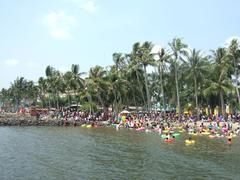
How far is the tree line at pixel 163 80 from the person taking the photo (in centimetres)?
6769

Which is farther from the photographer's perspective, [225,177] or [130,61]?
[130,61]

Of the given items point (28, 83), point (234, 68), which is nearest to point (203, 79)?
point (234, 68)

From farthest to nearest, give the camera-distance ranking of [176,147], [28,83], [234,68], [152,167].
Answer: [28,83] < [234,68] < [176,147] < [152,167]

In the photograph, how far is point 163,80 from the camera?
84625mm

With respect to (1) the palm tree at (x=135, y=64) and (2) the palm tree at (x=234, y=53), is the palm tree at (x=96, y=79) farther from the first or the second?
(2) the palm tree at (x=234, y=53)

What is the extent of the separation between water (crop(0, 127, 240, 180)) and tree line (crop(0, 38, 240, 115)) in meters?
29.8

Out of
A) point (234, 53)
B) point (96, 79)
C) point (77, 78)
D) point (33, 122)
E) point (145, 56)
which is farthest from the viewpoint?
point (77, 78)

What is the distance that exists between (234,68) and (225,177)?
47677 mm

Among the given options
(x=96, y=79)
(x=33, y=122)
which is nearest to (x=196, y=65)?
(x=96, y=79)

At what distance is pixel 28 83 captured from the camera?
13700cm

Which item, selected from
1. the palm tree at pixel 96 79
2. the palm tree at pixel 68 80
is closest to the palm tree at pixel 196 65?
the palm tree at pixel 96 79

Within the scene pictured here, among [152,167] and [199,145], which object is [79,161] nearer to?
[152,167]

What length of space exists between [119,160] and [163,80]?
189ft

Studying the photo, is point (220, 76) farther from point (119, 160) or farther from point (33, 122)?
point (119, 160)
